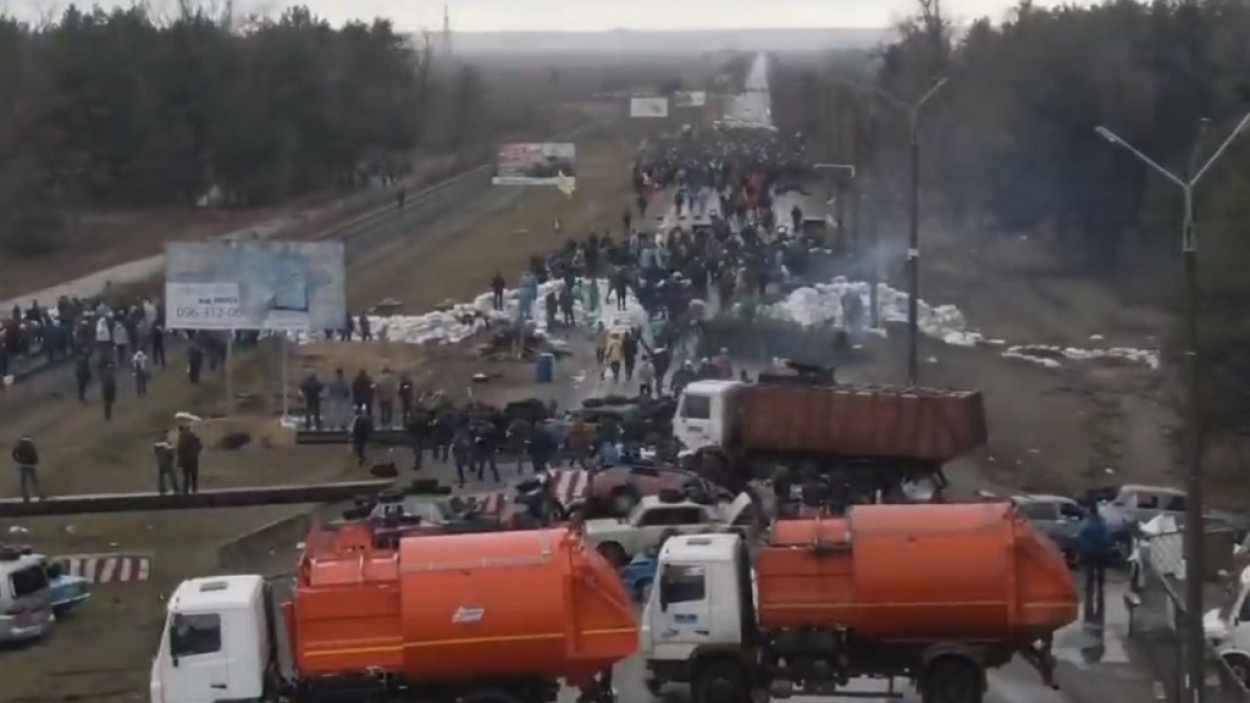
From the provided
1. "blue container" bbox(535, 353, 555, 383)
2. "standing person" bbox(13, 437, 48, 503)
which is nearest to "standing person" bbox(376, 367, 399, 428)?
"blue container" bbox(535, 353, 555, 383)

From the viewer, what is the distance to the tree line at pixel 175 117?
70.8m

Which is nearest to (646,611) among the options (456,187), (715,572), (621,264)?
(715,572)

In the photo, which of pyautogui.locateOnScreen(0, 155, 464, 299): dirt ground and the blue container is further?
pyautogui.locateOnScreen(0, 155, 464, 299): dirt ground

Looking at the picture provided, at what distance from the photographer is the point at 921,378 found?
1673 inches

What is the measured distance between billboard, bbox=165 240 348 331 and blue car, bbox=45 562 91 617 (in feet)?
37.4

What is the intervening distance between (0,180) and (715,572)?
5349 cm

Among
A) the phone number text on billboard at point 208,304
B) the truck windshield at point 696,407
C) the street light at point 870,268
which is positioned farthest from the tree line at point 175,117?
the truck windshield at point 696,407

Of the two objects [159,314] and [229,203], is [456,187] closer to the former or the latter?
[229,203]

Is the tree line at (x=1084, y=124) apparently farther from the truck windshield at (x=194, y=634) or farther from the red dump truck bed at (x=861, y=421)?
the truck windshield at (x=194, y=634)

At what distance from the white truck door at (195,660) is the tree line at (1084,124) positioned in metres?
38.5

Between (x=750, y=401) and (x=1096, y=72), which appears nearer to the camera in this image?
(x=750, y=401)

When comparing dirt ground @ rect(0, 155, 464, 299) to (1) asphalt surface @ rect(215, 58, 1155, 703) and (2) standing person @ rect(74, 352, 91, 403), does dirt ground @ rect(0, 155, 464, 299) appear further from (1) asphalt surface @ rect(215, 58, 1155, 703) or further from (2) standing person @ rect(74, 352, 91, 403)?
(1) asphalt surface @ rect(215, 58, 1155, 703)

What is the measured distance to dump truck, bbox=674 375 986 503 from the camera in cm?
3031

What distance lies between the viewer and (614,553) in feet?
82.8
